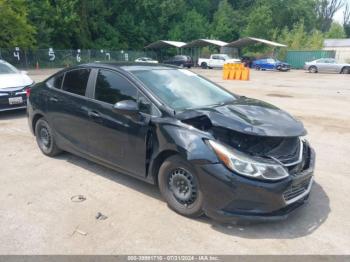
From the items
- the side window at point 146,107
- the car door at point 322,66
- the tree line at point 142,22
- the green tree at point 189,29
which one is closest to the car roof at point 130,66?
the side window at point 146,107

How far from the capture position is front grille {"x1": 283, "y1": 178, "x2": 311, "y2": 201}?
11.3 ft

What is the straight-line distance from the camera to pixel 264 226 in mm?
3668

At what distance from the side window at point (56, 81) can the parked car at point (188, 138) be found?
6.8 inches

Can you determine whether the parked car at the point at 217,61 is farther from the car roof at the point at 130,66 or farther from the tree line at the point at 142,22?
the car roof at the point at 130,66

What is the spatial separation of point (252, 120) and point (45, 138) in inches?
142

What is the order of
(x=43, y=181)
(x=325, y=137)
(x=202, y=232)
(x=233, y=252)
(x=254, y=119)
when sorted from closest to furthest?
(x=233, y=252), (x=202, y=232), (x=254, y=119), (x=43, y=181), (x=325, y=137)

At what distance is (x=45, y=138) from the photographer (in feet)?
18.9

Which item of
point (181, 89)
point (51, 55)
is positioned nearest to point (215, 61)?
point (51, 55)

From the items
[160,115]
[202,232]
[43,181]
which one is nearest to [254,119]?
[160,115]

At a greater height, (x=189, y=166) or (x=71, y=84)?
(x=71, y=84)

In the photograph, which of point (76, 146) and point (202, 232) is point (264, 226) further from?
point (76, 146)

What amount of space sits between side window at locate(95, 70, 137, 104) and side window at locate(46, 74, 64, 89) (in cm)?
97

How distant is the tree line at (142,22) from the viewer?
114ft

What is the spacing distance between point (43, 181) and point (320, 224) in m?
3.57
